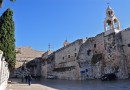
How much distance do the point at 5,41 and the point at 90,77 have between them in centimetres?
1587

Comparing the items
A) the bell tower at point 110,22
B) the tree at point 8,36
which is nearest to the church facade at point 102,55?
the bell tower at point 110,22

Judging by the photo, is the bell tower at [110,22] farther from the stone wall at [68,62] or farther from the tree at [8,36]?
the tree at [8,36]

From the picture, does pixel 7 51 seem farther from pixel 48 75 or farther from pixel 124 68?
pixel 48 75

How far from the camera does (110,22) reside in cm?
3155

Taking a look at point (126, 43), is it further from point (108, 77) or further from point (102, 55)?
point (108, 77)

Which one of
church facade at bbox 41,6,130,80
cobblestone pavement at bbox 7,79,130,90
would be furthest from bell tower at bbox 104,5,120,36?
cobblestone pavement at bbox 7,79,130,90

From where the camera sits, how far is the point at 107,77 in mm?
25547

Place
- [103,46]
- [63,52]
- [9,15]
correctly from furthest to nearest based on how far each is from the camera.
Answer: [63,52] → [103,46] → [9,15]

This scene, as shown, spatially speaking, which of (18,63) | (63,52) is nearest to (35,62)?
(18,63)

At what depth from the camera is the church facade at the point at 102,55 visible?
27.1 m

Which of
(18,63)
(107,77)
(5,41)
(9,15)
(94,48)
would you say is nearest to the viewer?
(5,41)

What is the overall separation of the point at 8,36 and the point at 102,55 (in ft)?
50.9

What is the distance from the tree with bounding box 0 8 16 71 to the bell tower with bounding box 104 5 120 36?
49.1 feet

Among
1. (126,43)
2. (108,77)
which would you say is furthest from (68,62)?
(126,43)
